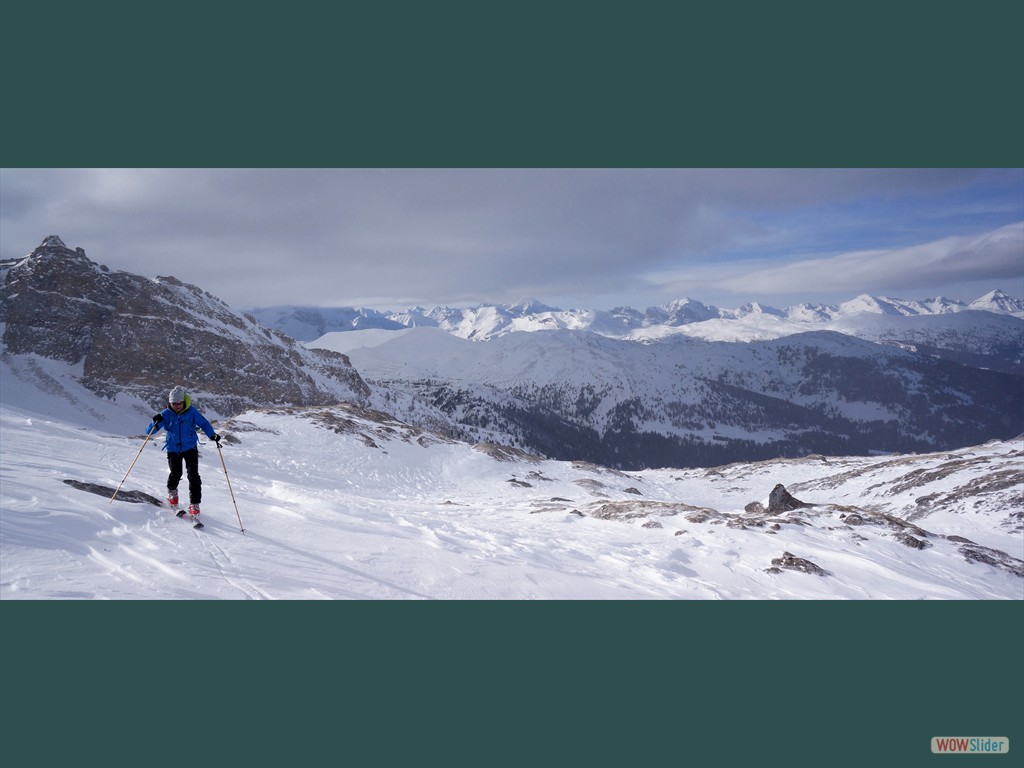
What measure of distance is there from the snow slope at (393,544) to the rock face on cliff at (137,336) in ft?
192

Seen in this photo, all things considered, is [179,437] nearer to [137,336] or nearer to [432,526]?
[432,526]

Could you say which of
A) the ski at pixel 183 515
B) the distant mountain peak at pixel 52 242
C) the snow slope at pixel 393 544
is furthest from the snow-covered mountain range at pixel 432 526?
the distant mountain peak at pixel 52 242

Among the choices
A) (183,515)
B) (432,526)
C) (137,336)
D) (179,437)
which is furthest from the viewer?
(137,336)

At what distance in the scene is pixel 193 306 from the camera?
9350cm

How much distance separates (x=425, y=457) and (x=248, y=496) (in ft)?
95.9

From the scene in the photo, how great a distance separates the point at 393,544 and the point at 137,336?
92237mm

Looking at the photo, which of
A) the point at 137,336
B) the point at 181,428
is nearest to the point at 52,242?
the point at 137,336

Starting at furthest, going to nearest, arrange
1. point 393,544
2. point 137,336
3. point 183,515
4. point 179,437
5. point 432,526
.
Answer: point 137,336 → point 432,526 → point 393,544 → point 179,437 → point 183,515

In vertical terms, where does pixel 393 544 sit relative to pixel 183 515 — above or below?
below

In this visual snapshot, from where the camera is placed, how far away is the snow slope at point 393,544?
726cm

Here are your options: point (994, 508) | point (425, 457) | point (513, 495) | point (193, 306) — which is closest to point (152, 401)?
point (193, 306)

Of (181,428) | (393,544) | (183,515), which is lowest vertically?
(393,544)

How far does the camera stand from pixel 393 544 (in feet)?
34.7

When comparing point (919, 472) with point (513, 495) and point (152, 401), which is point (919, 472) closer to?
point (513, 495)
